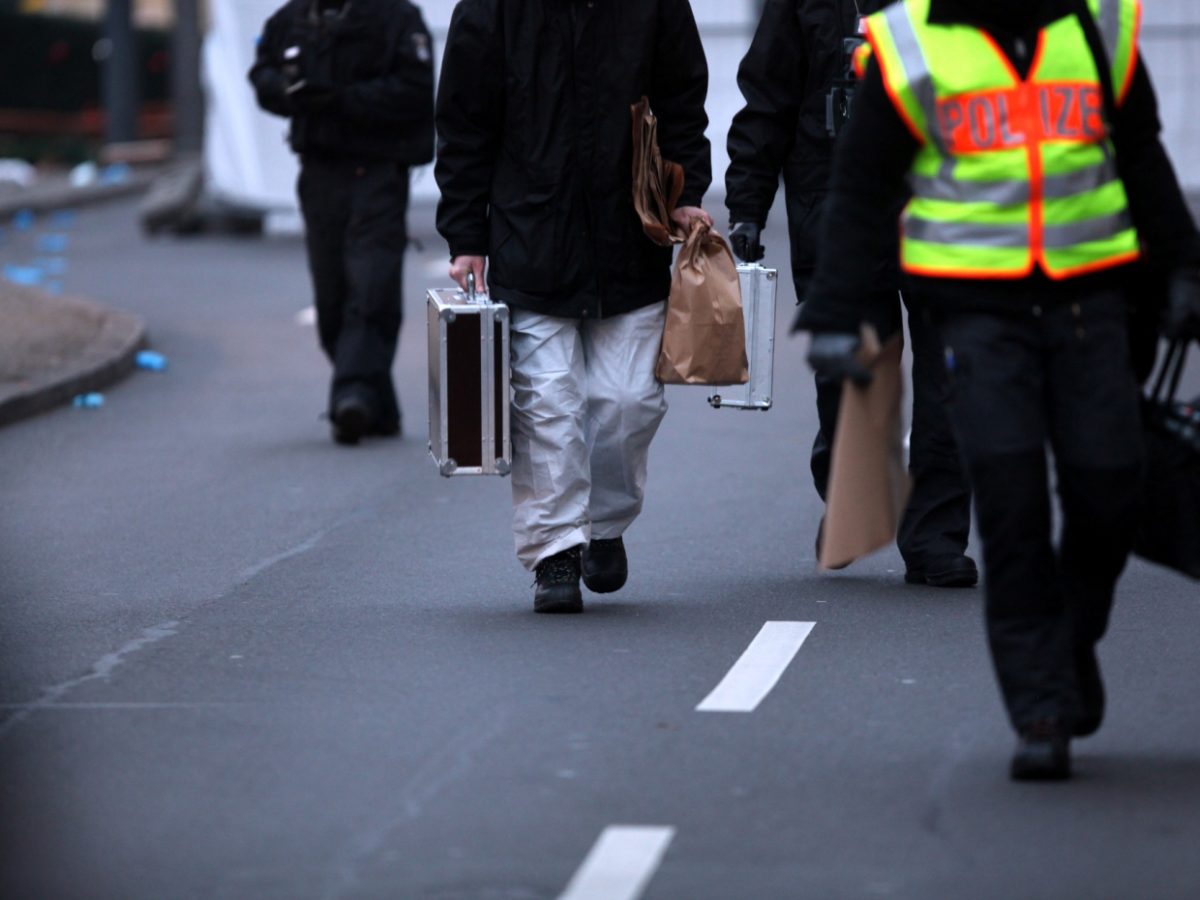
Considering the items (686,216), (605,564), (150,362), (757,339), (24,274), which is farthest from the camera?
(24,274)

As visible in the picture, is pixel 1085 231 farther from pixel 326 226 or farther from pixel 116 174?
pixel 116 174

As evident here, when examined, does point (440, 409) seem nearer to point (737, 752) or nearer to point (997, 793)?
point (737, 752)

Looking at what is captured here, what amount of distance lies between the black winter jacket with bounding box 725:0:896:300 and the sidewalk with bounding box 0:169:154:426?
17.5 feet

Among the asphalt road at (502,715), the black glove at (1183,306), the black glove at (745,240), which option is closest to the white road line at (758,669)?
the asphalt road at (502,715)

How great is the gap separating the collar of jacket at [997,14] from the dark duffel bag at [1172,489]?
75 cm

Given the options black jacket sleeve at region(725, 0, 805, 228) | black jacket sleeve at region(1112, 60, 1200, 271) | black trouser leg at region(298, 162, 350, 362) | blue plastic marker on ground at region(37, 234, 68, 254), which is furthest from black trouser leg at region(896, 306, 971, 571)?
blue plastic marker on ground at region(37, 234, 68, 254)

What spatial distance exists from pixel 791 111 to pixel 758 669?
6.45ft

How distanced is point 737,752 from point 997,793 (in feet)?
2.13

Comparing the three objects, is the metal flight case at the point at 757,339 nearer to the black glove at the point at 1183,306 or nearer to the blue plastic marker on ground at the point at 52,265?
the black glove at the point at 1183,306

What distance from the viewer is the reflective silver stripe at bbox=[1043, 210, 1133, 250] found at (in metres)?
5.02

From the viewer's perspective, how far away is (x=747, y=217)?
7473 mm

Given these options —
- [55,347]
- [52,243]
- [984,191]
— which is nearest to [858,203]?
[984,191]

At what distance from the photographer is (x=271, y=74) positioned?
35.9 ft

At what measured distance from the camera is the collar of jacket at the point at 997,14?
16.5 feet
